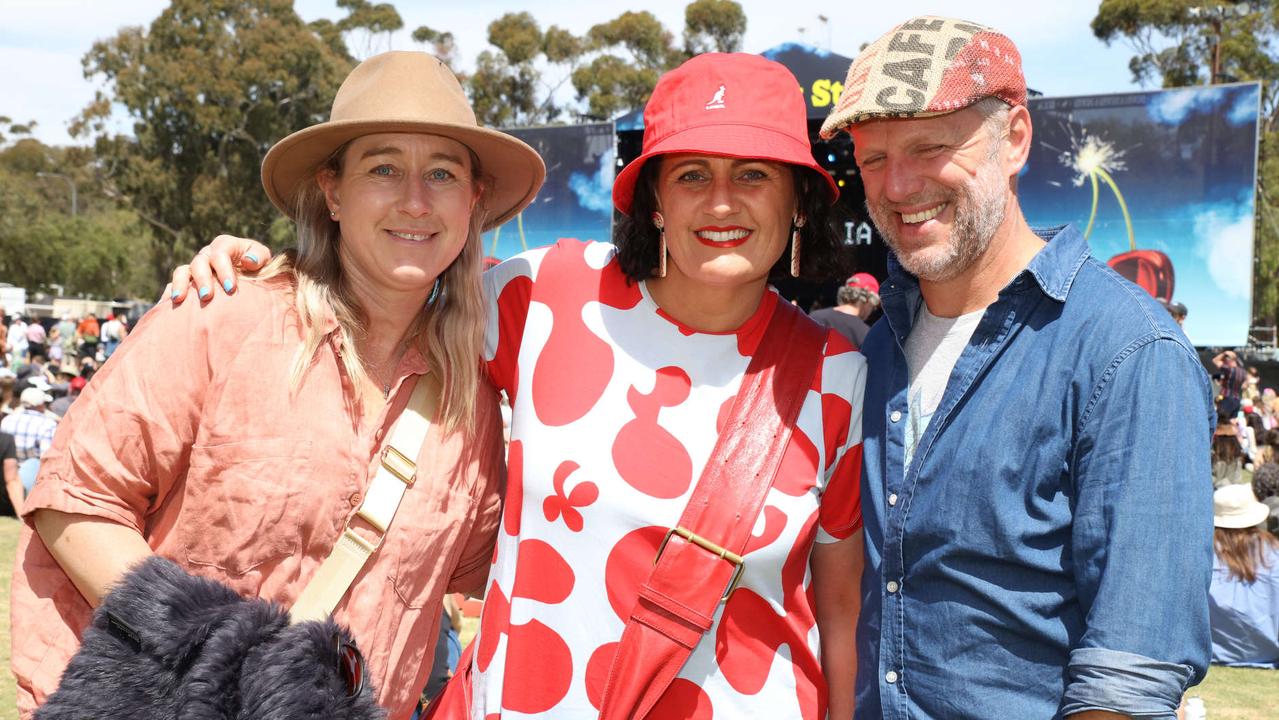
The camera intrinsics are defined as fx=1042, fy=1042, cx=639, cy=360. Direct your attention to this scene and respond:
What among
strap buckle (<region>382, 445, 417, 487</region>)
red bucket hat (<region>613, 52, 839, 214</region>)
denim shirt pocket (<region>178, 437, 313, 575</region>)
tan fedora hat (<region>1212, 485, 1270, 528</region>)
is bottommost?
denim shirt pocket (<region>178, 437, 313, 575</region>)

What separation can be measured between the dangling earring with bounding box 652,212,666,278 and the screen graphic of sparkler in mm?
12974

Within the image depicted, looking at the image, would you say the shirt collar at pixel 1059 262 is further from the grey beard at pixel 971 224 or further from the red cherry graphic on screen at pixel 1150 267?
the red cherry graphic on screen at pixel 1150 267

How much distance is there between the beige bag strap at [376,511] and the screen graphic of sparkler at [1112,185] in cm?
1350

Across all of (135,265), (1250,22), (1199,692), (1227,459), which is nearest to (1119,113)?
(1227,459)

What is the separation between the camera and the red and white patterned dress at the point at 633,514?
7.59 ft

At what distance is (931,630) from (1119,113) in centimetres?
1381

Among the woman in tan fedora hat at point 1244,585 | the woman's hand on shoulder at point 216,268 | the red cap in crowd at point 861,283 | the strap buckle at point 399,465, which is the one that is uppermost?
the red cap in crowd at point 861,283

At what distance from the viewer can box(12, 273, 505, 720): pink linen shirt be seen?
83.1 inches

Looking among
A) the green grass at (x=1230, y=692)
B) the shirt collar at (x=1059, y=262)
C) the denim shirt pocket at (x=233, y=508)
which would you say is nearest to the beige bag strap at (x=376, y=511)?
the denim shirt pocket at (x=233, y=508)

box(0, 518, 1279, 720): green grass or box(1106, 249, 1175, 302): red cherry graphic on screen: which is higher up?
box(1106, 249, 1175, 302): red cherry graphic on screen

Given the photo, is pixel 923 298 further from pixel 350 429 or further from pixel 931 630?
pixel 350 429

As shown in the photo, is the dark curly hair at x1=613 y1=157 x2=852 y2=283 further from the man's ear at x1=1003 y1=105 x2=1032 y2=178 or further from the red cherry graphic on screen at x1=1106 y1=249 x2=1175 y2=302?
the red cherry graphic on screen at x1=1106 y1=249 x2=1175 y2=302

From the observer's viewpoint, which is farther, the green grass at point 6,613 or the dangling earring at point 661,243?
the green grass at point 6,613

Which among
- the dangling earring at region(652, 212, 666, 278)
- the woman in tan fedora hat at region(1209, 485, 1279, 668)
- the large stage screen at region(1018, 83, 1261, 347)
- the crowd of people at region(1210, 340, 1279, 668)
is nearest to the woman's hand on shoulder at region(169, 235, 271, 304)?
the dangling earring at region(652, 212, 666, 278)
